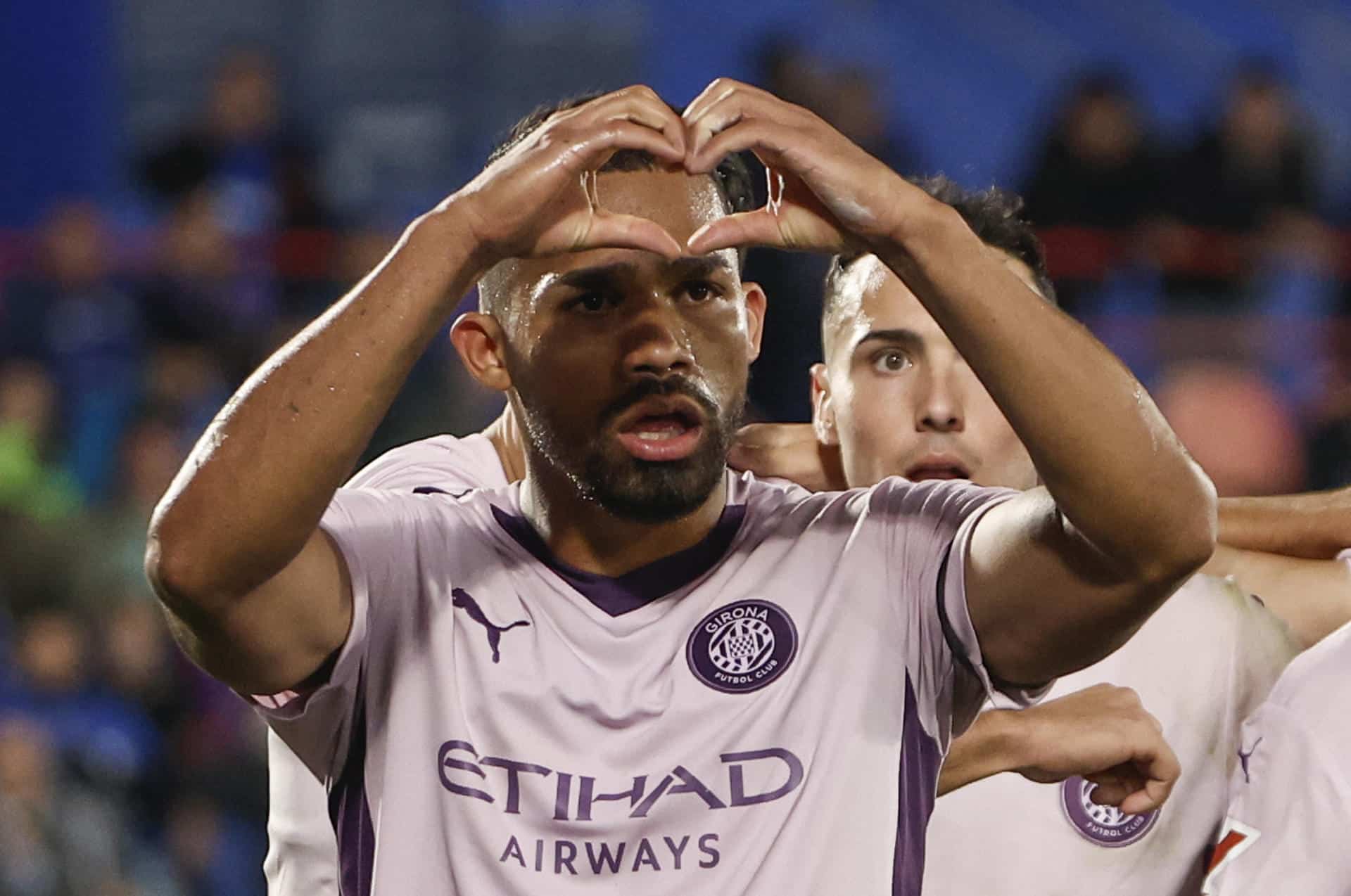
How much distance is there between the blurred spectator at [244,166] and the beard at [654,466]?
513 centimetres

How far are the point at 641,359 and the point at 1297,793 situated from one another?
3.78 feet

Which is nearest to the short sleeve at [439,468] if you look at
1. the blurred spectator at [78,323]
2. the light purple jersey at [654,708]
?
the light purple jersey at [654,708]

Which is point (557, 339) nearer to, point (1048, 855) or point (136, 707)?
point (1048, 855)

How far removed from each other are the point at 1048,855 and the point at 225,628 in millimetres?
1382

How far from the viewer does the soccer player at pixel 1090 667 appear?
2.84m

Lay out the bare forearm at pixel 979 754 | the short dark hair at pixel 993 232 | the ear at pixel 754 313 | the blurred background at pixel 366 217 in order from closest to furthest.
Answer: the ear at pixel 754 313 < the bare forearm at pixel 979 754 < the short dark hair at pixel 993 232 < the blurred background at pixel 366 217

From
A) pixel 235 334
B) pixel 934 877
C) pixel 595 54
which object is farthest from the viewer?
pixel 595 54

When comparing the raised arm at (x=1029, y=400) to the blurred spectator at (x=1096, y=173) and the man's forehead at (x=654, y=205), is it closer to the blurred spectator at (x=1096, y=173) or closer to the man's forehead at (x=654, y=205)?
the man's forehead at (x=654, y=205)

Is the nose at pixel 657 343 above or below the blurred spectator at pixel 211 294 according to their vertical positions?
above

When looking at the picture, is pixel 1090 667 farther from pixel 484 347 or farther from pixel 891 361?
pixel 484 347

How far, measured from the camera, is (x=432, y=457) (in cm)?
289

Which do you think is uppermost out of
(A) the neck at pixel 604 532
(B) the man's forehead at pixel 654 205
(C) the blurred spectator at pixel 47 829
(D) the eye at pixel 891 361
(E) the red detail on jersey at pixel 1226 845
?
(B) the man's forehead at pixel 654 205

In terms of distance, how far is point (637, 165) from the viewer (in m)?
2.20

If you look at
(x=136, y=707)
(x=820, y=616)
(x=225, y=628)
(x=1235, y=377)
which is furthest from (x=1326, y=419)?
(x=225, y=628)
